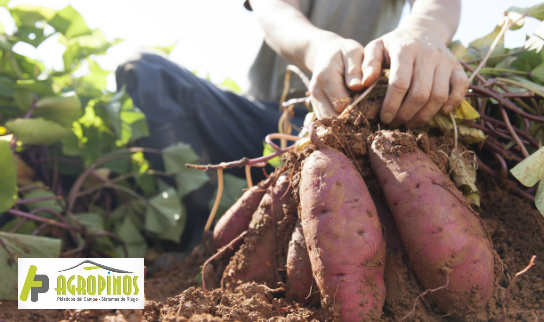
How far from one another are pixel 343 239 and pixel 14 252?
3.15 feet

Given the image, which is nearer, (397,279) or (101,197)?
(397,279)

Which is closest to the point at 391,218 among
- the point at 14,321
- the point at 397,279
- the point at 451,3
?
the point at 397,279

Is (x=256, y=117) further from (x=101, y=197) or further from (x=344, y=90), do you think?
(x=344, y=90)

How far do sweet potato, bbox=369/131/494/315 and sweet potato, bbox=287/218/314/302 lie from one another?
223 millimetres

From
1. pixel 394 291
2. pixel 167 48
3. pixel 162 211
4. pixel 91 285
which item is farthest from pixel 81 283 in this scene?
pixel 167 48

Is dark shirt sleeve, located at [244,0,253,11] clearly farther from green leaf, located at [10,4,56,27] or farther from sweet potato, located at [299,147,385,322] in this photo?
sweet potato, located at [299,147,385,322]

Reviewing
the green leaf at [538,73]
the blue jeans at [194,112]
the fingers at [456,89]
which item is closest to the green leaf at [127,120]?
the blue jeans at [194,112]

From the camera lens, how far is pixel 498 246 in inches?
39.2

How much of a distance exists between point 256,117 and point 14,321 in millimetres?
1539

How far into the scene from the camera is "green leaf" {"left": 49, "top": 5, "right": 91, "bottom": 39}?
5.99 ft

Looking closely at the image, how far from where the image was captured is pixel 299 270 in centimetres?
91

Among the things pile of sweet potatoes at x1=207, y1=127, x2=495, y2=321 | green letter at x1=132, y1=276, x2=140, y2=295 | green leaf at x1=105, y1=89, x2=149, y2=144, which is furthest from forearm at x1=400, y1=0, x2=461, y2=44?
green leaf at x1=105, y1=89, x2=149, y2=144

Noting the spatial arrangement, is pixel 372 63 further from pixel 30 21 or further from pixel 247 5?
pixel 30 21

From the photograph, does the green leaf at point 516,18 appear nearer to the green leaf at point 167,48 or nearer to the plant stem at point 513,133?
the plant stem at point 513,133
